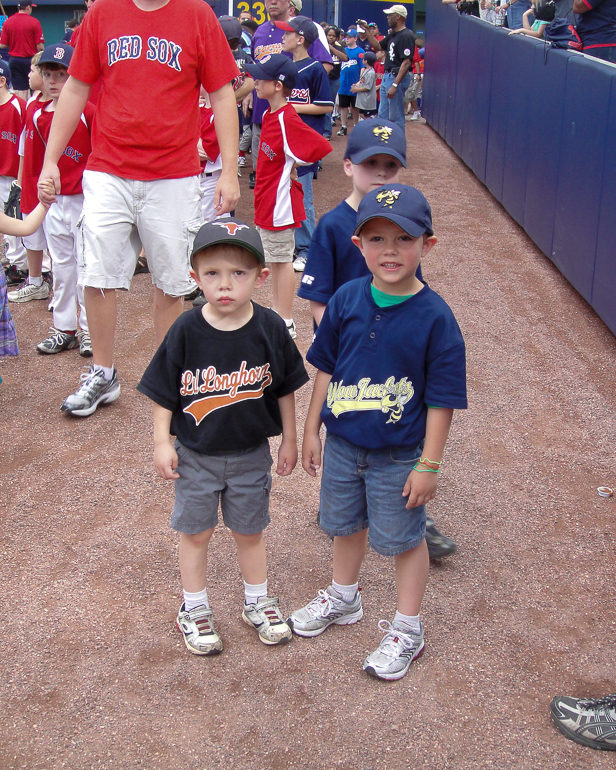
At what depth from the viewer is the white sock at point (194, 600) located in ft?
8.30

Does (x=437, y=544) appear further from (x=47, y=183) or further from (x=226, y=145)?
(x=47, y=183)

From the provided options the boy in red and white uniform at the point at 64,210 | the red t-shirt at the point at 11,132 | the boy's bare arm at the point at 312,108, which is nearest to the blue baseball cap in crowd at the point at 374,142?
the boy in red and white uniform at the point at 64,210

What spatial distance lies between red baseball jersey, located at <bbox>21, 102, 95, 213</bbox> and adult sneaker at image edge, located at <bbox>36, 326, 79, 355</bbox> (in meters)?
0.94

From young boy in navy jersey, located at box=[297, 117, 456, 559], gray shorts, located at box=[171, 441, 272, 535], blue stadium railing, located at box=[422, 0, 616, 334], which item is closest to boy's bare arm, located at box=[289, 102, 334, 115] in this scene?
blue stadium railing, located at box=[422, 0, 616, 334]

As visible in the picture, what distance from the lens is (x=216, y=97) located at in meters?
3.70

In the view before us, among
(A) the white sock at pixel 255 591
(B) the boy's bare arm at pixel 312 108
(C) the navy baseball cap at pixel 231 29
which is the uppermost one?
(C) the navy baseball cap at pixel 231 29

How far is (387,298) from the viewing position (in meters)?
2.24

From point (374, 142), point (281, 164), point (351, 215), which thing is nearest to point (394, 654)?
point (351, 215)

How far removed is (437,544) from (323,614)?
62 centimetres

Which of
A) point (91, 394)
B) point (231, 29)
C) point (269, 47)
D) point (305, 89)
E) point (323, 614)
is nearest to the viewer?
point (323, 614)

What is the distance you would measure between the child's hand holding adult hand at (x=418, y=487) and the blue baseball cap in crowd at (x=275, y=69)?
3.59m

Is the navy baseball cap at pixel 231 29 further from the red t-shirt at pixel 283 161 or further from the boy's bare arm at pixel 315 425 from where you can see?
the boy's bare arm at pixel 315 425

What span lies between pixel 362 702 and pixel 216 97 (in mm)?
2813

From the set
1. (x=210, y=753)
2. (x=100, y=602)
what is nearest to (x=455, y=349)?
(x=210, y=753)
